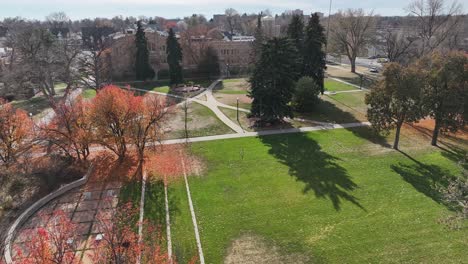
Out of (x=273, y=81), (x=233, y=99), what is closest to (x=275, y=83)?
(x=273, y=81)

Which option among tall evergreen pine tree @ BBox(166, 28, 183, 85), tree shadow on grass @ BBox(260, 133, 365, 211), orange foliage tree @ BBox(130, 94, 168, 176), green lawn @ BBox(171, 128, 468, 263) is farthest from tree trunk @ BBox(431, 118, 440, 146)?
tall evergreen pine tree @ BBox(166, 28, 183, 85)

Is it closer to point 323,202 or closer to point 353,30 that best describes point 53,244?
point 323,202

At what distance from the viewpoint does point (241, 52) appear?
63188 mm

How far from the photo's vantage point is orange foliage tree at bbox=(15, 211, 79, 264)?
1253 cm

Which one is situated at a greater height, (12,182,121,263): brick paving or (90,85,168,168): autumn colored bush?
(90,85,168,168): autumn colored bush

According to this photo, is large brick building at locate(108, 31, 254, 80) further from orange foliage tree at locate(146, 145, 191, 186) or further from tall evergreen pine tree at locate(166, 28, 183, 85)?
orange foliage tree at locate(146, 145, 191, 186)

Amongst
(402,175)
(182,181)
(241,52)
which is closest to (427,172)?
(402,175)

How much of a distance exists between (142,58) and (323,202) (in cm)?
4284

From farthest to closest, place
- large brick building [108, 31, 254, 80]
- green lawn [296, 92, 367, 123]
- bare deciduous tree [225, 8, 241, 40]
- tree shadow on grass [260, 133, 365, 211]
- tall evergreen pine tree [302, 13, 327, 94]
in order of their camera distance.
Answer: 1. bare deciduous tree [225, 8, 241, 40]
2. large brick building [108, 31, 254, 80]
3. tall evergreen pine tree [302, 13, 327, 94]
4. green lawn [296, 92, 367, 123]
5. tree shadow on grass [260, 133, 365, 211]

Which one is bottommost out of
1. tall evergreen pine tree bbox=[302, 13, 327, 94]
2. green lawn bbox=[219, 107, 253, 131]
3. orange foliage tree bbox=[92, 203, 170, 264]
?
orange foliage tree bbox=[92, 203, 170, 264]

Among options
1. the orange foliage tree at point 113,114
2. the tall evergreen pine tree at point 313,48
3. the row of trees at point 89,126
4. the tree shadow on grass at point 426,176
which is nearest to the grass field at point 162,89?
the tall evergreen pine tree at point 313,48

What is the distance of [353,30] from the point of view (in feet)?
189

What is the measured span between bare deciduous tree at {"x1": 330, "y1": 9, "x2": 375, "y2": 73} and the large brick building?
1594cm

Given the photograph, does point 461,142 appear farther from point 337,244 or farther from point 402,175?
point 337,244
